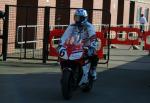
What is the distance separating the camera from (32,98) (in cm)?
1065

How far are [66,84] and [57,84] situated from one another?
7.59 ft

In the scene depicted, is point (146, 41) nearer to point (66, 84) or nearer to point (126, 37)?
point (126, 37)

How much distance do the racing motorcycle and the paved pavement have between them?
26 centimetres

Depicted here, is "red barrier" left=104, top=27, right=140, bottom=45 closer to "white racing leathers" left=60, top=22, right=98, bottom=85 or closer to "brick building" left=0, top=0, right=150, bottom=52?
"brick building" left=0, top=0, right=150, bottom=52

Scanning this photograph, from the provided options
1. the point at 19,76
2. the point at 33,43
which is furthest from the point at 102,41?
the point at 19,76

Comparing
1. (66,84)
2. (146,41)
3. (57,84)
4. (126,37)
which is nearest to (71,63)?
(66,84)

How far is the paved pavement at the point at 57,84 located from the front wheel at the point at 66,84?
0.14m

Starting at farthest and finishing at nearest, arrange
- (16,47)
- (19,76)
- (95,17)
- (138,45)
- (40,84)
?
(138,45) < (95,17) < (16,47) < (19,76) < (40,84)

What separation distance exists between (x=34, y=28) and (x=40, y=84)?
352 inches

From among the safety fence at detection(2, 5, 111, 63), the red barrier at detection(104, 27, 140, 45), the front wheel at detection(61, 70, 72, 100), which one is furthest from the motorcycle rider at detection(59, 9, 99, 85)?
the red barrier at detection(104, 27, 140, 45)

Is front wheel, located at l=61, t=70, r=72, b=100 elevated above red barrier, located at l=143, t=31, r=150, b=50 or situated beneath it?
situated beneath

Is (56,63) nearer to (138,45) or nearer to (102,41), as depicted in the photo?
(102,41)

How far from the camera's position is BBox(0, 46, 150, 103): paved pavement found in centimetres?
1080

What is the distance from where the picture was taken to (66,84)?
409 inches
